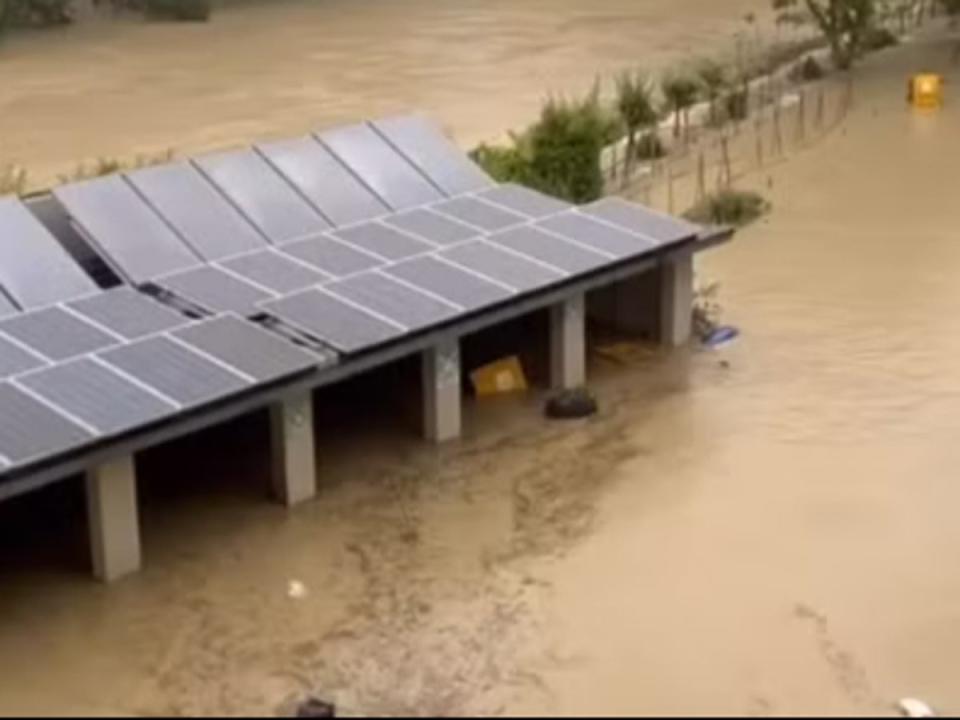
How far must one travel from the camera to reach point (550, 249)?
10.4 m

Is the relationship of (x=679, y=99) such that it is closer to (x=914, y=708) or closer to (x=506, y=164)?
(x=506, y=164)

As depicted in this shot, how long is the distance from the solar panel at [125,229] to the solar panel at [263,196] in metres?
0.56

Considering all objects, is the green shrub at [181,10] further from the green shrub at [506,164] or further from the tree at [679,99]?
the green shrub at [506,164]

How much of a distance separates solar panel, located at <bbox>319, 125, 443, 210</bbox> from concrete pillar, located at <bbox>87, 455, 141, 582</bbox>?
333 centimetres

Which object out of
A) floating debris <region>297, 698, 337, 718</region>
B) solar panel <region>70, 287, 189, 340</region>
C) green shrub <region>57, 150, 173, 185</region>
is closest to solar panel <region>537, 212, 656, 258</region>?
solar panel <region>70, 287, 189, 340</region>

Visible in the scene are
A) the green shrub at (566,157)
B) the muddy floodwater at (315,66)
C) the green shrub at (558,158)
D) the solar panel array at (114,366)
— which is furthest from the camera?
the muddy floodwater at (315,66)

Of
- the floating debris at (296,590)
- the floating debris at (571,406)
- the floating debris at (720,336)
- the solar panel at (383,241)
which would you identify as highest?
the solar panel at (383,241)

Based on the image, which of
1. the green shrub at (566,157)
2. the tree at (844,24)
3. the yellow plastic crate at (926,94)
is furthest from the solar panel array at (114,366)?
the tree at (844,24)

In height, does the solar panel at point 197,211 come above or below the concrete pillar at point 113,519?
above

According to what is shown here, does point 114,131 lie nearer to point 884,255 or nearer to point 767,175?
point 767,175

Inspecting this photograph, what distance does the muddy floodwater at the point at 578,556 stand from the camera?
7.43 m

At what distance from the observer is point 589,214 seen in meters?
11.1

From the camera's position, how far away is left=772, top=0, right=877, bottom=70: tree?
19406 millimetres

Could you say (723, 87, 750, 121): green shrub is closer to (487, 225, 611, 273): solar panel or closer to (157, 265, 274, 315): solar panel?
(487, 225, 611, 273): solar panel
